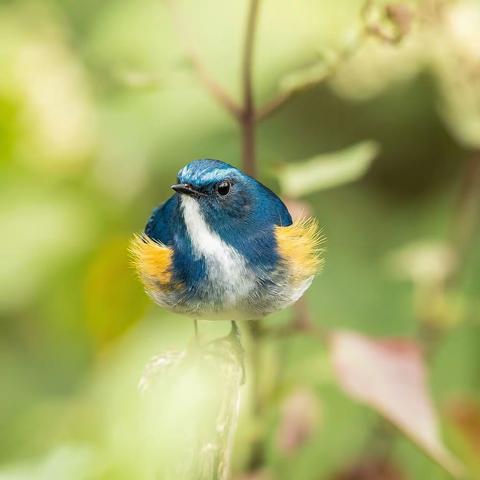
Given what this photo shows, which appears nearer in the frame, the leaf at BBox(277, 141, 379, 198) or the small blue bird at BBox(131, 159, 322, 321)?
the small blue bird at BBox(131, 159, 322, 321)

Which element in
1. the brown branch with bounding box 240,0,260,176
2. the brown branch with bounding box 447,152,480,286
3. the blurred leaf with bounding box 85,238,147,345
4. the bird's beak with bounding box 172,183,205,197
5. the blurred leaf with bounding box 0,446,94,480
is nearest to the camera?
the blurred leaf with bounding box 0,446,94,480

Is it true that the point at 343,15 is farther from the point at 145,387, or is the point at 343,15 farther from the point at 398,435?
the point at 145,387

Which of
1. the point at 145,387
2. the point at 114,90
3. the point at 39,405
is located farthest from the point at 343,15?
the point at 145,387

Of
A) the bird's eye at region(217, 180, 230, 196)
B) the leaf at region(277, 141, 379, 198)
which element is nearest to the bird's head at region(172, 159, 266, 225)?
the bird's eye at region(217, 180, 230, 196)

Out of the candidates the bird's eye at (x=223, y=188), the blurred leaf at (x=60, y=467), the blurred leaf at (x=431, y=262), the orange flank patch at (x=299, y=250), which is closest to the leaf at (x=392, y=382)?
the orange flank patch at (x=299, y=250)

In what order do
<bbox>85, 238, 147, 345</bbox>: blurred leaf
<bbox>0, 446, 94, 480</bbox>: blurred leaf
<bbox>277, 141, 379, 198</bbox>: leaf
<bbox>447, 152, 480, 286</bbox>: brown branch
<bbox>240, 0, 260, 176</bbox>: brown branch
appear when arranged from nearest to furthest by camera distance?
1. <bbox>0, 446, 94, 480</bbox>: blurred leaf
2. <bbox>240, 0, 260, 176</bbox>: brown branch
3. <bbox>277, 141, 379, 198</bbox>: leaf
4. <bbox>85, 238, 147, 345</bbox>: blurred leaf
5. <bbox>447, 152, 480, 286</bbox>: brown branch

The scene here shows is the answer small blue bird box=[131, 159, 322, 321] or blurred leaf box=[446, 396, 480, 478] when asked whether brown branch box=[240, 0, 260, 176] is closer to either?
small blue bird box=[131, 159, 322, 321]
